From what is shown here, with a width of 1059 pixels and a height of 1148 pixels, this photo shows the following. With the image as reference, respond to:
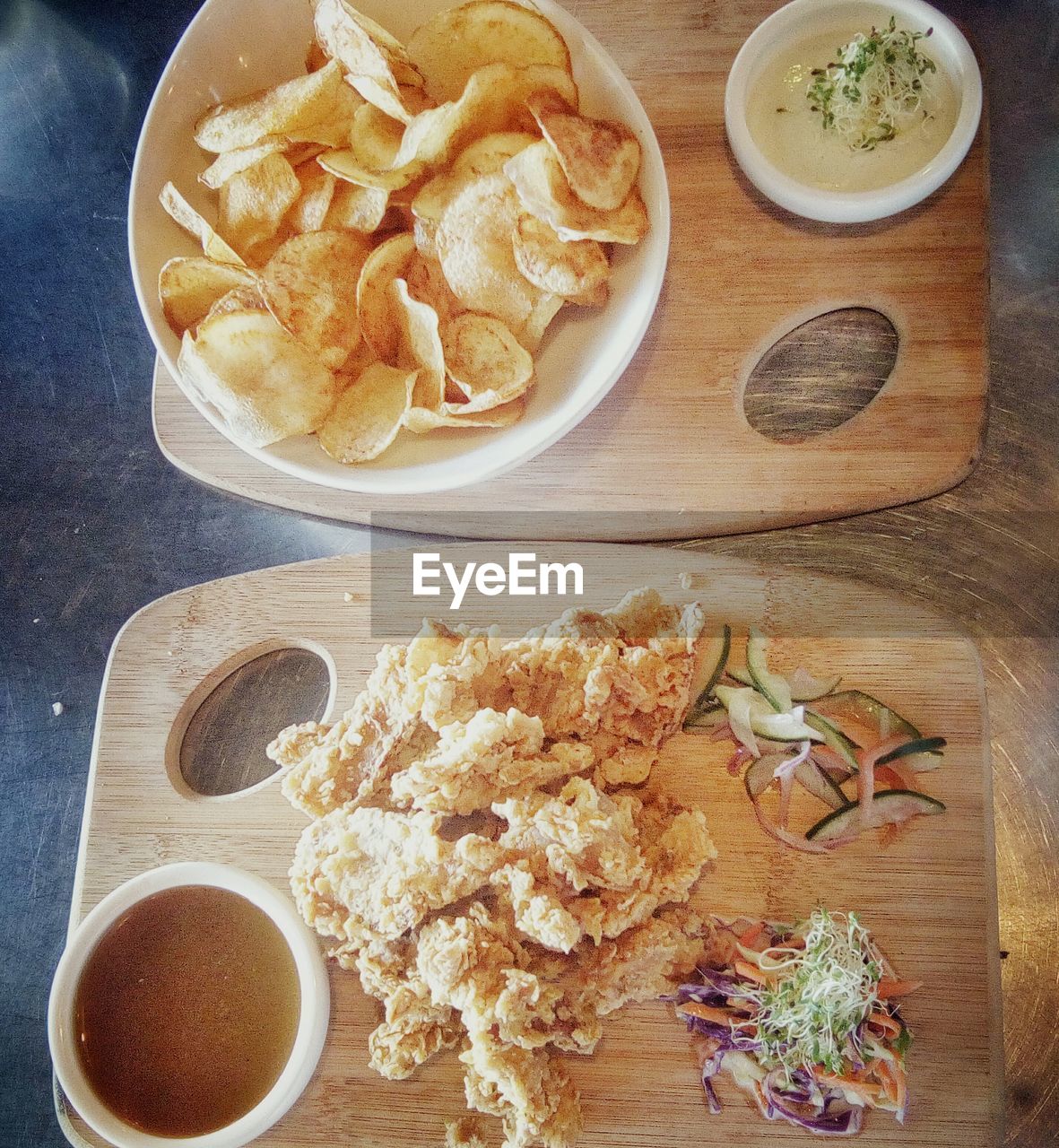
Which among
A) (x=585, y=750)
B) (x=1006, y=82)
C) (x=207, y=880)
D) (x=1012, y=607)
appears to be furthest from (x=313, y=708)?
(x=1006, y=82)

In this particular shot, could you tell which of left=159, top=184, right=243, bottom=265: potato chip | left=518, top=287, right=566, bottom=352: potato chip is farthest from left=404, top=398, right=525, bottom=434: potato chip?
left=159, top=184, right=243, bottom=265: potato chip

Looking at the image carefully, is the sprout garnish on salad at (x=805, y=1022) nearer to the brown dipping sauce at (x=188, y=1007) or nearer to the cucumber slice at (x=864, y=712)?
the cucumber slice at (x=864, y=712)

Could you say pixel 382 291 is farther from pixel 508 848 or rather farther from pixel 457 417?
pixel 508 848

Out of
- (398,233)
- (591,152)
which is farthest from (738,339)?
(398,233)

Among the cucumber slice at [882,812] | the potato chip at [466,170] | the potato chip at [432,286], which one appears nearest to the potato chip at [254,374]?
the potato chip at [432,286]

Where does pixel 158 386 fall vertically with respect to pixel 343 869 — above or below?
above

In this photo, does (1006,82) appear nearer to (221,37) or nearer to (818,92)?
(818,92)
